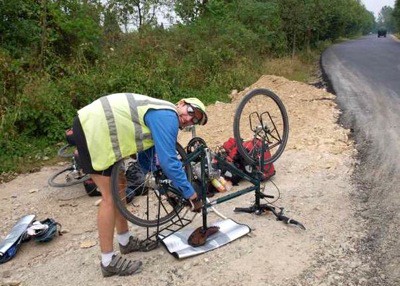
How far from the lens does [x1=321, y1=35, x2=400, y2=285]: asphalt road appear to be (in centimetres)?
382

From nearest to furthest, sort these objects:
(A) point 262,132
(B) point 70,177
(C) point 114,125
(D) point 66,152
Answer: (C) point 114,125 < (A) point 262,132 < (B) point 70,177 < (D) point 66,152

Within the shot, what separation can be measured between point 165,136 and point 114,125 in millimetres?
427

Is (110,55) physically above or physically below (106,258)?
above

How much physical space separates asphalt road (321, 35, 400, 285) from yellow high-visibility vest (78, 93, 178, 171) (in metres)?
2.31

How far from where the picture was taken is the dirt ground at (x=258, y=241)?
136 inches

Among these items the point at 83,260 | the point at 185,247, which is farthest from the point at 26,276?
the point at 185,247

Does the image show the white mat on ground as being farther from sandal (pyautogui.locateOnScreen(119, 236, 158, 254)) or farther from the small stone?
the small stone

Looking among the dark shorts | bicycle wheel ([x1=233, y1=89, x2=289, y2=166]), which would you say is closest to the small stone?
the dark shorts

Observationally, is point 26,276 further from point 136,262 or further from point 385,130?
point 385,130

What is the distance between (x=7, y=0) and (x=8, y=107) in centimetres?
338

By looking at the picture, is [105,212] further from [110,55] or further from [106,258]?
[110,55]

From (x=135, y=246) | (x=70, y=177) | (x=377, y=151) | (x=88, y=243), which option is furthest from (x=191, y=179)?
(x=377, y=151)

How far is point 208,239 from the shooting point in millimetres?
3930

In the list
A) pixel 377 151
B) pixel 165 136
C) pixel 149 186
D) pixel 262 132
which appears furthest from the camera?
pixel 377 151
